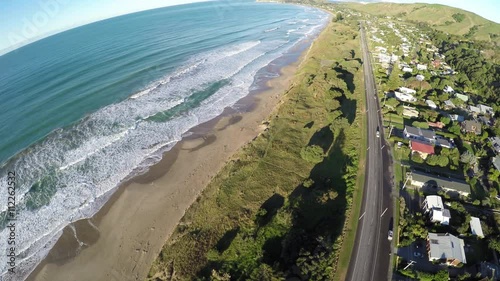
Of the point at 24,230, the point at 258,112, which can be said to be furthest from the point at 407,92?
the point at 24,230

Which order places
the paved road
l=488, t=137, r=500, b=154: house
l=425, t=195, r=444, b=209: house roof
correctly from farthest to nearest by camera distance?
l=488, t=137, r=500, b=154: house → l=425, t=195, r=444, b=209: house roof → the paved road

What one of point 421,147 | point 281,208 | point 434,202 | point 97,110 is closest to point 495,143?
point 421,147

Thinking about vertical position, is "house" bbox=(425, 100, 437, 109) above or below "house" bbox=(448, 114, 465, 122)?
above

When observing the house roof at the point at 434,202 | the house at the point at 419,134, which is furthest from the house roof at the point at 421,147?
the house roof at the point at 434,202

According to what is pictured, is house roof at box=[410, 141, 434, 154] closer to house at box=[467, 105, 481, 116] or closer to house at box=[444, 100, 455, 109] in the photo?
house at box=[444, 100, 455, 109]

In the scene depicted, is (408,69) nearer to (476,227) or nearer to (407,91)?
(407,91)

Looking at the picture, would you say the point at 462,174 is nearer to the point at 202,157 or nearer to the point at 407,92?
the point at 407,92

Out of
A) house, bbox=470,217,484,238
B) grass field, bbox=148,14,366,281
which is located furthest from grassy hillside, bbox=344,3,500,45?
house, bbox=470,217,484,238
